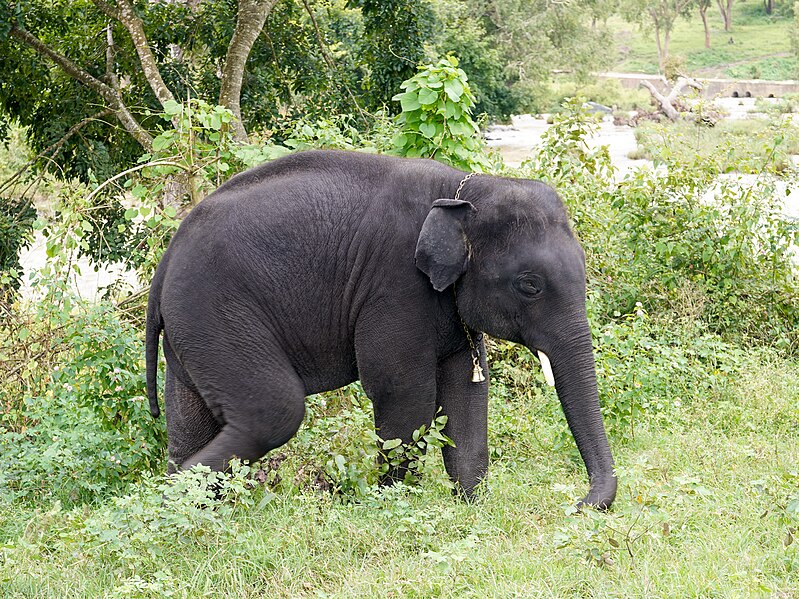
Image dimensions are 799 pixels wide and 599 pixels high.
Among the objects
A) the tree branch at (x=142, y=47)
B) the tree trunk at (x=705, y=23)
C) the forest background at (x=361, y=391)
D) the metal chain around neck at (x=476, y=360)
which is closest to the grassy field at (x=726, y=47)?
the tree trunk at (x=705, y=23)

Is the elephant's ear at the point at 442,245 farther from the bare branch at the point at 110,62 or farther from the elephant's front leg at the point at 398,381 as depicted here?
the bare branch at the point at 110,62

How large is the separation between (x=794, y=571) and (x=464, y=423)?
6.21 ft

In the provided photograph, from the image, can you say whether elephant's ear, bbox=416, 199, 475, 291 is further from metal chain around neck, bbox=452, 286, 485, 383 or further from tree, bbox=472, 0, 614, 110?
tree, bbox=472, 0, 614, 110

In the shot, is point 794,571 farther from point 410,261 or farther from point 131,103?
point 131,103

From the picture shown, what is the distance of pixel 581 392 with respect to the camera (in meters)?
4.73

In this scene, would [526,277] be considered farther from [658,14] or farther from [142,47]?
[658,14]

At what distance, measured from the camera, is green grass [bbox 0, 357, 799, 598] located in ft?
12.2

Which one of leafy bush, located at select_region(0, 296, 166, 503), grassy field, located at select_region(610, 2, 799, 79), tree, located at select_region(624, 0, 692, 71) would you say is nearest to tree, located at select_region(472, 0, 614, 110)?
tree, located at select_region(624, 0, 692, 71)

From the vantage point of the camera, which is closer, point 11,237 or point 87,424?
point 87,424

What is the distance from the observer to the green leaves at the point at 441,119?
6.57 m

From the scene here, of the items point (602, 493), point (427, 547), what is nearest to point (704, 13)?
point (602, 493)

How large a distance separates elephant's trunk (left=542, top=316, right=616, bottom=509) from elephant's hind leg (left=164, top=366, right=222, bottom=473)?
5.27 feet

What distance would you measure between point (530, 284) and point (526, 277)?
4 centimetres

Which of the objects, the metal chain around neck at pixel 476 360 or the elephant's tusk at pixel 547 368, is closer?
the elephant's tusk at pixel 547 368
